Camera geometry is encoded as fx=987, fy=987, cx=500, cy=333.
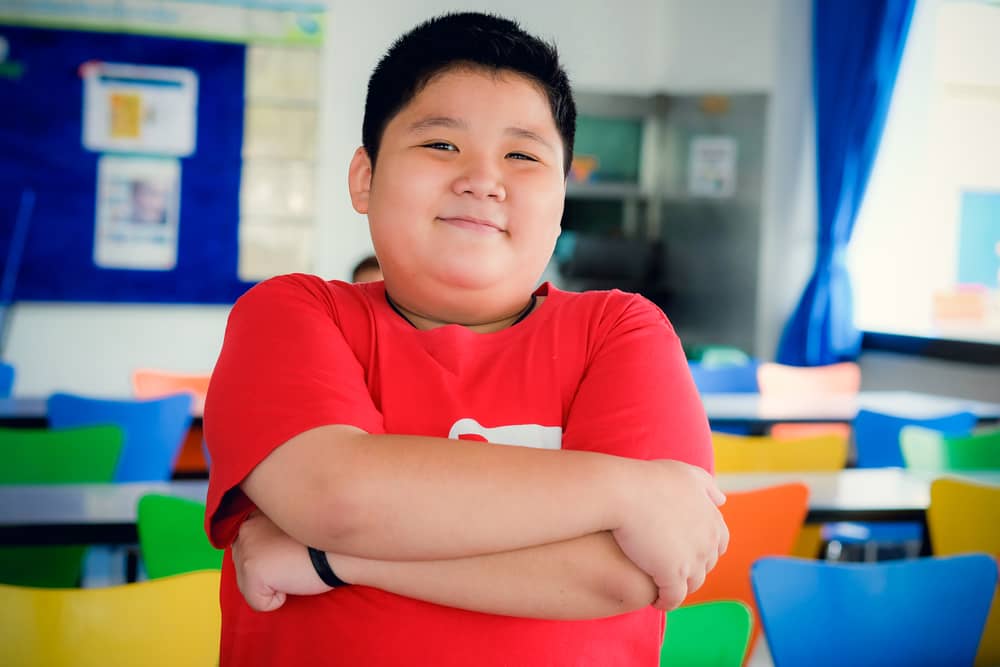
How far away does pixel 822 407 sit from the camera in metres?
4.41

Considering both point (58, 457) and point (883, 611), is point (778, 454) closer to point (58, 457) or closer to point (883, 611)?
point (883, 611)

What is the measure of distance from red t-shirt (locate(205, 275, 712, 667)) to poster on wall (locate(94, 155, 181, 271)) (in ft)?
17.7

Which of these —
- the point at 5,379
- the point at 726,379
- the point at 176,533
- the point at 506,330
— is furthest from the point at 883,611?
→ the point at 5,379

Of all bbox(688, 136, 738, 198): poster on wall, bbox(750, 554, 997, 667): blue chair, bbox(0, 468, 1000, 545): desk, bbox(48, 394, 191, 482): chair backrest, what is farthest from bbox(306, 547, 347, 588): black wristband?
bbox(688, 136, 738, 198): poster on wall

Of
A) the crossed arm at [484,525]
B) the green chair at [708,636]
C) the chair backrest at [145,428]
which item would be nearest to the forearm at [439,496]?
the crossed arm at [484,525]

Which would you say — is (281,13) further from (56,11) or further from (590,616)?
(590,616)

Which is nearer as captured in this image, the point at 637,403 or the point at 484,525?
the point at 484,525

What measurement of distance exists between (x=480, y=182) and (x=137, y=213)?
5536 mm

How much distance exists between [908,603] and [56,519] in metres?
1.66

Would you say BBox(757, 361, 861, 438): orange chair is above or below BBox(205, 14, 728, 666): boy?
below

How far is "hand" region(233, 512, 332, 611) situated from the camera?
86 centimetres

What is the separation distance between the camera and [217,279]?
20.1 ft

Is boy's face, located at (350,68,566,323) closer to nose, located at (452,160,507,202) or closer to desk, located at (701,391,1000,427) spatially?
nose, located at (452,160,507,202)

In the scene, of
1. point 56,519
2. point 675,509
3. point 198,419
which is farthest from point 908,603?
point 198,419
